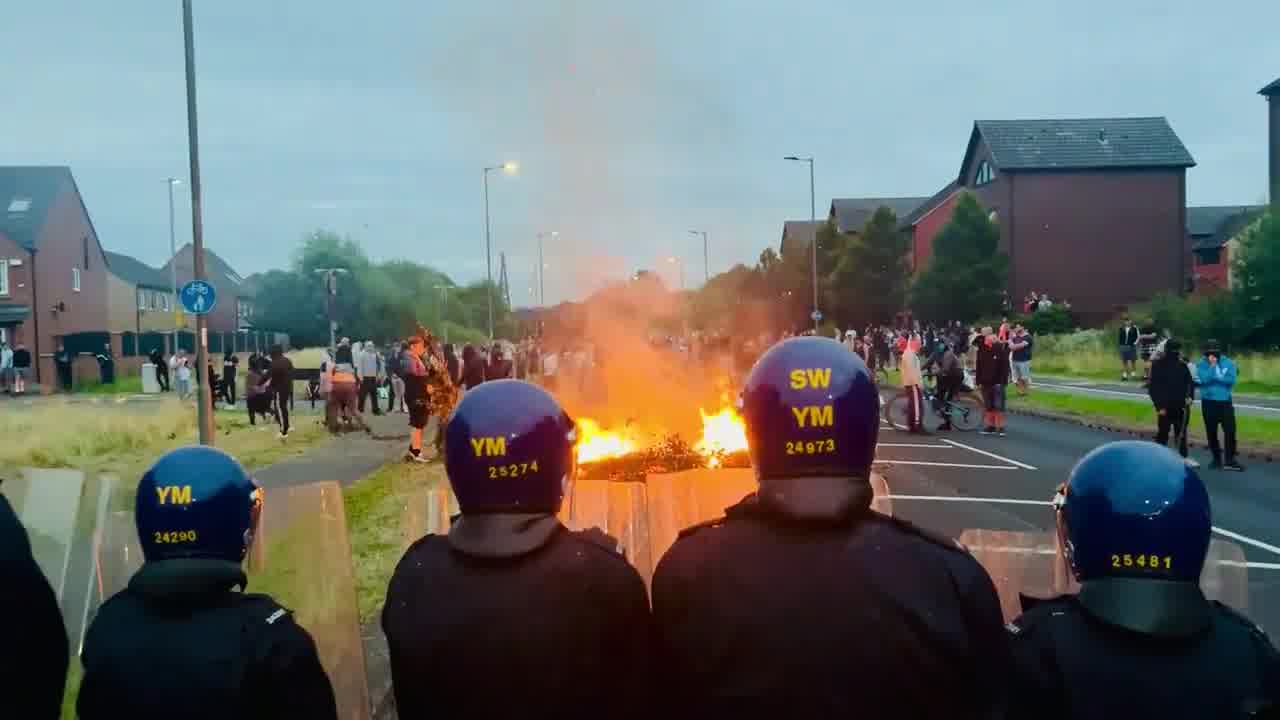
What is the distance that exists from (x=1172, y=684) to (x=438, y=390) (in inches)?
610

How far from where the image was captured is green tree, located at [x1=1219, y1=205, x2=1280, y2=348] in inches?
1344

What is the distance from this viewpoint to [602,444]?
37.2 feet

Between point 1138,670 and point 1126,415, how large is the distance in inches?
816

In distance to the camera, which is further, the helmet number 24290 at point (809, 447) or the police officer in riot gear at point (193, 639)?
the police officer in riot gear at point (193, 639)

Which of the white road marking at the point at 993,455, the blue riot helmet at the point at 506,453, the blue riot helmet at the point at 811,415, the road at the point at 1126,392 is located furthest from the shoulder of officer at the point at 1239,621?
the road at the point at 1126,392

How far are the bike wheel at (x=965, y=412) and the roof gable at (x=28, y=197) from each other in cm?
4401

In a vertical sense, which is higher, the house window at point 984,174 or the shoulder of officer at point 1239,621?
the house window at point 984,174

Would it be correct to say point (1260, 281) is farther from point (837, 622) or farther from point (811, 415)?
point (837, 622)

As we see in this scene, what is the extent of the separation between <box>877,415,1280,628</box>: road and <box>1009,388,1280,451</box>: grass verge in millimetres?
1202

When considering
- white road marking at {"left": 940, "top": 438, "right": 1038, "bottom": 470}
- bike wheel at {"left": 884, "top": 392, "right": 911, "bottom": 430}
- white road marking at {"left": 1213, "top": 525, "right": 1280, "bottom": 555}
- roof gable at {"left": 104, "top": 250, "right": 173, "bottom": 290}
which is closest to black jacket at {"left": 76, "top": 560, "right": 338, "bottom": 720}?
white road marking at {"left": 1213, "top": 525, "right": 1280, "bottom": 555}

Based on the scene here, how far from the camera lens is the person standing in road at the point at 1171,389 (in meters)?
14.8

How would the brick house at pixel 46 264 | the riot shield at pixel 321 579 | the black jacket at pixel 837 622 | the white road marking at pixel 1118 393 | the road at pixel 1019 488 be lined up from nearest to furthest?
the black jacket at pixel 837 622, the riot shield at pixel 321 579, the road at pixel 1019 488, the white road marking at pixel 1118 393, the brick house at pixel 46 264

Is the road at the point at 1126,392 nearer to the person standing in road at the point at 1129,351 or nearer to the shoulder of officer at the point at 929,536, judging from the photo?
the person standing in road at the point at 1129,351

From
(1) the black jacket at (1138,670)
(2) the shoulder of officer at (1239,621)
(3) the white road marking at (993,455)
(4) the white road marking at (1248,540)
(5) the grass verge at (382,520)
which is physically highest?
(2) the shoulder of officer at (1239,621)
